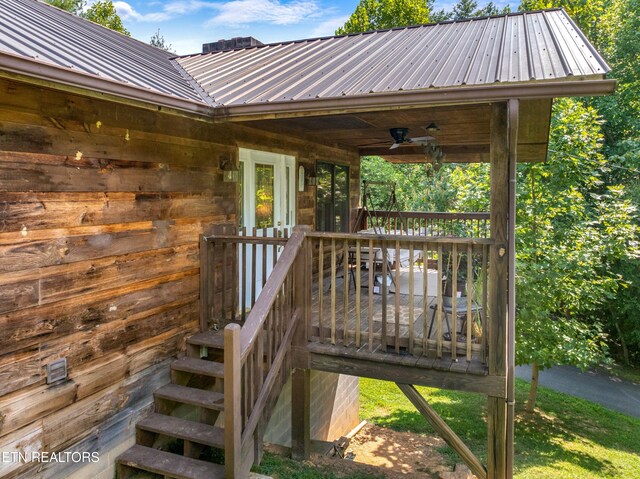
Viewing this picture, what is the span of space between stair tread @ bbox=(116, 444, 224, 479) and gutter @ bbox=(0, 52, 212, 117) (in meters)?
2.80

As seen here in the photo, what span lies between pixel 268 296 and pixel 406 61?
2994 mm

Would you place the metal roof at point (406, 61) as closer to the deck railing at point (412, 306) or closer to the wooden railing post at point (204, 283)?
the deck railing at point (412, 306)

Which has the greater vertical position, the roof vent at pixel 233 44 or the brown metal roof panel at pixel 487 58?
the roof vent at pixel 233 44

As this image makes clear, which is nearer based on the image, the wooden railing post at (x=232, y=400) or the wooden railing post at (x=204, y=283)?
the wooden railing post at (x=232, y=400)

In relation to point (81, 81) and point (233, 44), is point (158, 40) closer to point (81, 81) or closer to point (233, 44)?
point (233, 44)

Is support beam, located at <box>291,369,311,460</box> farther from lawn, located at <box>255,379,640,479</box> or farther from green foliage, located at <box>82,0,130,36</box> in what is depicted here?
green foliage, located at <box>82,0,130,36</box>

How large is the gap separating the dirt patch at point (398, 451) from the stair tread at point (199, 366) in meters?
2.47

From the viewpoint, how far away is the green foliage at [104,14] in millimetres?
18438

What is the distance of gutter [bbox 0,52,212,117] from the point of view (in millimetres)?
2541

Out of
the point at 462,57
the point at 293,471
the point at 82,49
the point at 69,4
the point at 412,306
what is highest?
the point at 69,4

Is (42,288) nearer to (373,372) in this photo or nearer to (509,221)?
(373,372)

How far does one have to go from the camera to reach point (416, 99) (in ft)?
11.7

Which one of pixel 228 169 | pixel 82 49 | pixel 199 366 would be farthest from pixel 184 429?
pixel 82 49

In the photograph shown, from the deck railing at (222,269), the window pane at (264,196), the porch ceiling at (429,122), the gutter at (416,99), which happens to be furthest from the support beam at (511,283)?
the window pane at (264,196)
